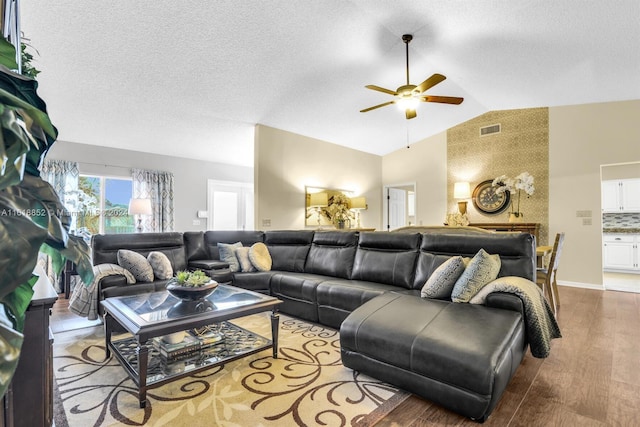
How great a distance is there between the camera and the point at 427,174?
7211 millimetres

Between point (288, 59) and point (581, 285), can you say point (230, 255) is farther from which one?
point (581, 285)

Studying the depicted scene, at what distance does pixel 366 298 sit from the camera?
2.86 metres

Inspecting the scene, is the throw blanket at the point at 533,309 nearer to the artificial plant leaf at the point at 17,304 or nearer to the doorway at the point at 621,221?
the artificial plant leaf at the point at 17,304

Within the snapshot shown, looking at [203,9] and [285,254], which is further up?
[203,9]

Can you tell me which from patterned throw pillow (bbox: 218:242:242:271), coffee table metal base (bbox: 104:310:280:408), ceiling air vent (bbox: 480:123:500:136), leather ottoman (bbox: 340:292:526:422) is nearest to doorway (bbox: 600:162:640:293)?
ceiling air vent (bbox: 480:123:500:136)

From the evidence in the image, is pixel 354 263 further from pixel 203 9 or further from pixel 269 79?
pixel 203 9

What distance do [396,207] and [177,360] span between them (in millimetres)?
6703

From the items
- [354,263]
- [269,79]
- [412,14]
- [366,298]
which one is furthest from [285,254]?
[412,14]

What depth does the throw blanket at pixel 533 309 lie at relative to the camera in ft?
6.93

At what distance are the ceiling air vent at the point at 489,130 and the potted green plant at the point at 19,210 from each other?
710 centimetres

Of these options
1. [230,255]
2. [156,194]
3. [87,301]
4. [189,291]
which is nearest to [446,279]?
[189,291]

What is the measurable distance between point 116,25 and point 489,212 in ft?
21.5

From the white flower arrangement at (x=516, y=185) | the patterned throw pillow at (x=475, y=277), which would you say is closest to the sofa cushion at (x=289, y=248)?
the patterned throw pillow at (x=475, y=277)

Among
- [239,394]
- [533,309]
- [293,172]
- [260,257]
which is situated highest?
[293,172]
